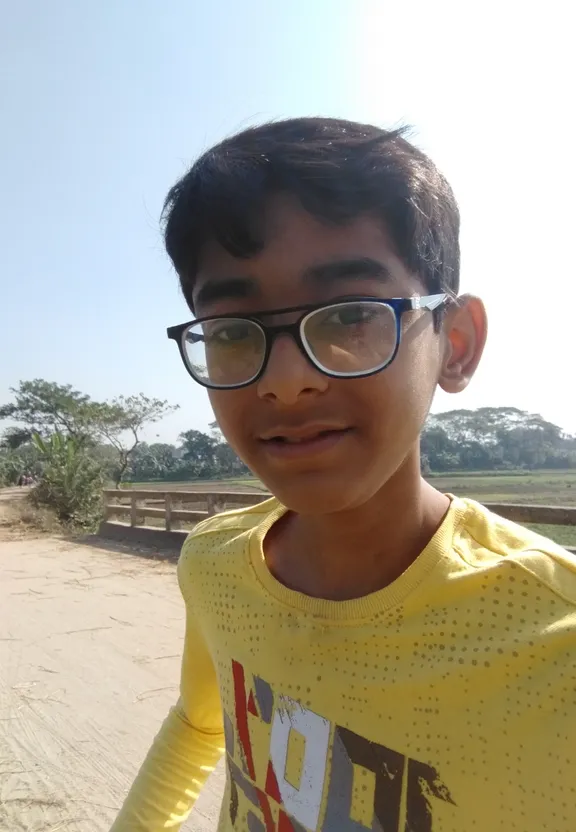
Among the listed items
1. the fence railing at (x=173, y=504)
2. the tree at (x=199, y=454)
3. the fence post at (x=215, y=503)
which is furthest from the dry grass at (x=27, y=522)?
the tree at (x=199, y=454)

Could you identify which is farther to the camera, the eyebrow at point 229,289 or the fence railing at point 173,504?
the fence railing at point 173,504

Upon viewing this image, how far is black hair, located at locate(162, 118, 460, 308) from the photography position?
92 cm

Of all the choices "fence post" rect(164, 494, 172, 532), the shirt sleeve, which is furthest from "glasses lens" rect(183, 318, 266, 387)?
"fence post" rect(164, 494, 172, 532)

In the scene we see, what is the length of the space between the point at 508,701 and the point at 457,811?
0.15 m

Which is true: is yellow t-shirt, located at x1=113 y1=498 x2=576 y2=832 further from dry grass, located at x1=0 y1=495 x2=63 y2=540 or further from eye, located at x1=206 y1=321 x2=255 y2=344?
dry grass, located at x1=0 y1=495 x2=63 y2=540

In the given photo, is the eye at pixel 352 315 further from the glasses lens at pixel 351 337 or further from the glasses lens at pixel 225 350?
the glasses lens at pixel 225 350

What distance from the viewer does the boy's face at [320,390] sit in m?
0.85

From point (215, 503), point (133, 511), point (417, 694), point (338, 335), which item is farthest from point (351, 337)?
point (133, 511)

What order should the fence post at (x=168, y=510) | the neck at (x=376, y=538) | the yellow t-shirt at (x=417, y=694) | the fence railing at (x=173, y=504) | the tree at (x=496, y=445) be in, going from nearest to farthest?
1. the yellow t-shirt at (x=417, y=694)
2. the neck at (x=376, y=538)
3. the fence railing at (x=173, y=504)
4. the fence post at (x=168, y=510)
5. the tree at (x=496, y=445)

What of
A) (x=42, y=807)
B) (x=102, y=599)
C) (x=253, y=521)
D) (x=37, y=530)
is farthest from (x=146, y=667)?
(x=37, y=530)

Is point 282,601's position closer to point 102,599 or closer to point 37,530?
point 102,599

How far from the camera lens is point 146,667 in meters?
3.81

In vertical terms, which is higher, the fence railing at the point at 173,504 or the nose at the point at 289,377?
the nose at the point at 289,377

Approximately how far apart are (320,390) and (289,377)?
46 millimetres
